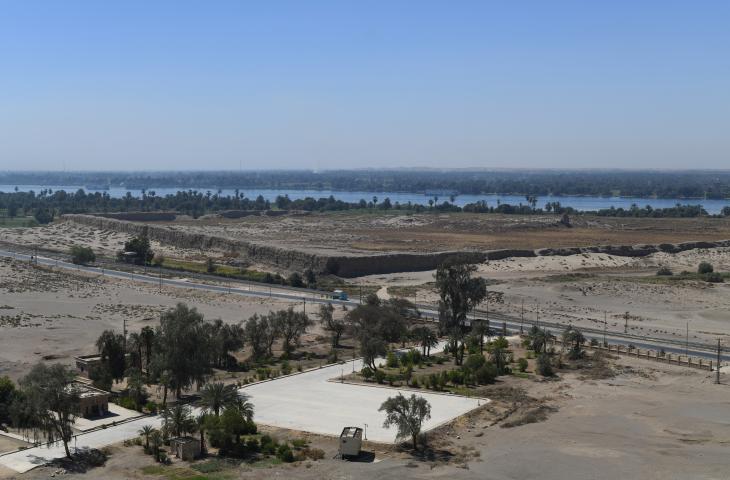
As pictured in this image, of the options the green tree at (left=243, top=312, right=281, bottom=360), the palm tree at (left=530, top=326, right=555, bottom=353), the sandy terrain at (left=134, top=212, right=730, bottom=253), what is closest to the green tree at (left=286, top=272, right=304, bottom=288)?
the sandy terrain at (left=134, top=212, right=730, bottom=253)

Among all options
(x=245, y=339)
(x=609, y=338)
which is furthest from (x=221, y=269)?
(x=609, y=338)

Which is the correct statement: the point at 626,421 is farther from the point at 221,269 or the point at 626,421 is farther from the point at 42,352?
the point at 221,269

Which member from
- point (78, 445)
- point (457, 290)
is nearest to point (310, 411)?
point (78, 445)

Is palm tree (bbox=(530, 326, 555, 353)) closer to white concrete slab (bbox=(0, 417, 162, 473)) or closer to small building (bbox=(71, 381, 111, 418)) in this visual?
white concrete slab (bbox=(0, 417, 162, 473))

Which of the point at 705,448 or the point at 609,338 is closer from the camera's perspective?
the point at 705,448

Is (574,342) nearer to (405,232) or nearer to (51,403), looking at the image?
(51,403)

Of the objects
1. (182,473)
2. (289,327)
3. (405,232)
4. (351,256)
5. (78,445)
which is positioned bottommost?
(182,473)

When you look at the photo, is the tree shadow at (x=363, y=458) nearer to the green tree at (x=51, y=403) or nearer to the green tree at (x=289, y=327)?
the green tree at (x=51, y=403)
